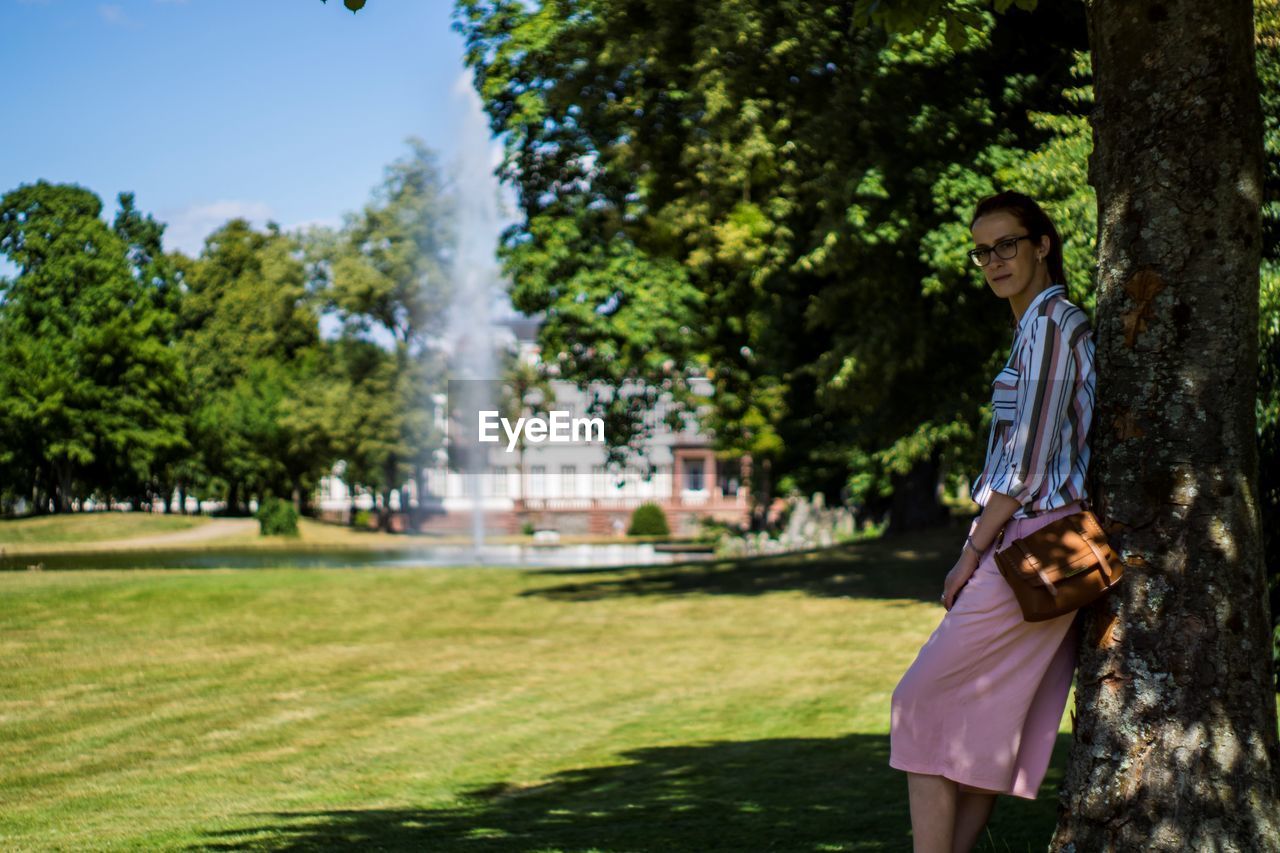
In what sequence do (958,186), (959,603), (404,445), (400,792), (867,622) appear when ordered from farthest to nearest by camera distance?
(404,445)
(867,622)
(958,186)
(400,792)
(959,603)

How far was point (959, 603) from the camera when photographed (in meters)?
4.30

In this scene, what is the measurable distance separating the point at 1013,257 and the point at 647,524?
60.2 meters

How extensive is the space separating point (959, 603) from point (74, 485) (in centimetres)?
2049

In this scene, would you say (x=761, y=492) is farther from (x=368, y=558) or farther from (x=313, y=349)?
(x=313, y=349)

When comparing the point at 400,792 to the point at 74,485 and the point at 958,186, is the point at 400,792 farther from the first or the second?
the point at 74,485

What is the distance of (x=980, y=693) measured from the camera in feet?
13.9

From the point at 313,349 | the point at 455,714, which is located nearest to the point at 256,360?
the point at 313,349

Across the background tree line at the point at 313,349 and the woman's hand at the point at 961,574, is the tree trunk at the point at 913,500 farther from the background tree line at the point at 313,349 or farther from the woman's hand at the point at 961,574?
the woman's hand at the point at 961,574

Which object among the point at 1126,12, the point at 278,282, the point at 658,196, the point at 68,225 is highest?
the point at 278,282

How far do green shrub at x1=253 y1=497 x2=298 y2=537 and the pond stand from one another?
18.5ft

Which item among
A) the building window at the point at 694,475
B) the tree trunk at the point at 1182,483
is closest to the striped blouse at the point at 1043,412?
the tree trunk at the point at 1182,483

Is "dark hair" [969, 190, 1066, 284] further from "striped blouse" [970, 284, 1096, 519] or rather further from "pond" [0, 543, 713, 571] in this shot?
"pond" [0, 543, 713, 571]

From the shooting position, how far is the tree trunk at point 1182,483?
433 centimetres

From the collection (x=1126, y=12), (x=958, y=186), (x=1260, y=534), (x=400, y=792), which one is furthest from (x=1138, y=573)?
(x=958, y=186)
